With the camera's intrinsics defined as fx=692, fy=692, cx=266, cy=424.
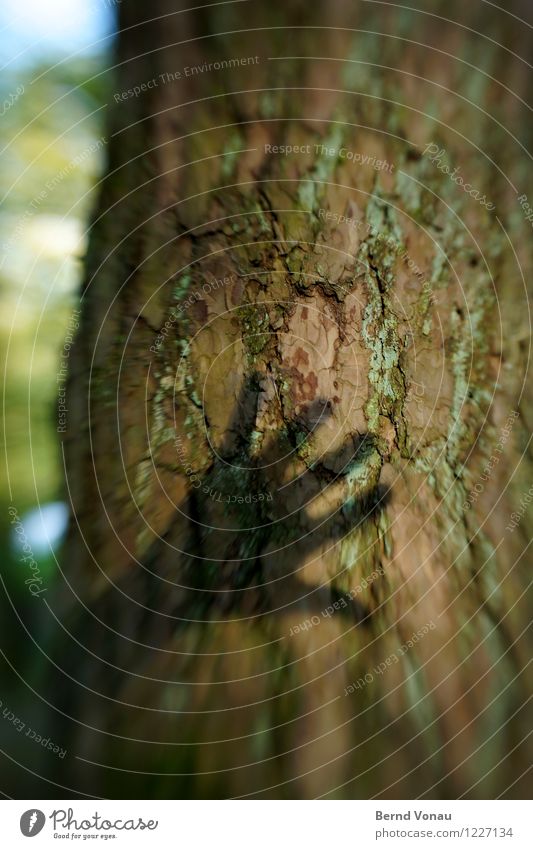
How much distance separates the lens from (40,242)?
1.62ft

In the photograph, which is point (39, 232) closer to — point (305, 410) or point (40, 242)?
point (40, 242)

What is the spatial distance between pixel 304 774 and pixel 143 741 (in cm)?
12

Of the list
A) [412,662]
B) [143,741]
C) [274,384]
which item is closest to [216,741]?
[143,741]

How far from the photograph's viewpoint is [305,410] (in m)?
0.56

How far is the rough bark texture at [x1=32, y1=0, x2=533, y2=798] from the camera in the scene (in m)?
0.51

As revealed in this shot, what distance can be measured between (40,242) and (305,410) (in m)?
0.23

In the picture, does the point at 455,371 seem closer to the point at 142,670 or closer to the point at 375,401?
the point at 375,401

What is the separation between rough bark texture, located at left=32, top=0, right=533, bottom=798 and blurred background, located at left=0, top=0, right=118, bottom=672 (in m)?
0.02

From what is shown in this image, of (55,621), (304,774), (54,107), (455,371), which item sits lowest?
(304,774)

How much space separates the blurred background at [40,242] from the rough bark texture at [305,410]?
19 millimetres

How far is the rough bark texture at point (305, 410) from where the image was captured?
51 centimetres

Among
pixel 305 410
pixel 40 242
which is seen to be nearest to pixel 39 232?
pixel 40 242

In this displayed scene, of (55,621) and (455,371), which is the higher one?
(455,371)

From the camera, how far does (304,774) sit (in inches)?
20.5
